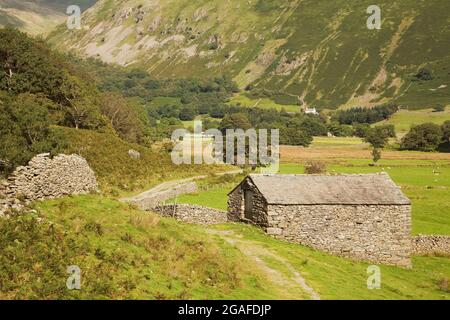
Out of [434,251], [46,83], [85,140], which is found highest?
[46,83]

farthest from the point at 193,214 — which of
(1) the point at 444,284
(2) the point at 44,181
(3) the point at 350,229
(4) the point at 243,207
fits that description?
(1) the point at 444,284

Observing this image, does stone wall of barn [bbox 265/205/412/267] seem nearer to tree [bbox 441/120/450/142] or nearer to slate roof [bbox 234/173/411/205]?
slate roof [bbox 234/173/411/205]

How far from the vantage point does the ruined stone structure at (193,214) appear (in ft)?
125

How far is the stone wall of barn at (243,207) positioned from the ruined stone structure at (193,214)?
4.21ft

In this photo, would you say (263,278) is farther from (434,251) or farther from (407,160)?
(407,160)

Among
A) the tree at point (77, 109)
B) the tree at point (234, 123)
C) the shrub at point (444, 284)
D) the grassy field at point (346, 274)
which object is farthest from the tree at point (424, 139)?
the shrub at point (444, 284)

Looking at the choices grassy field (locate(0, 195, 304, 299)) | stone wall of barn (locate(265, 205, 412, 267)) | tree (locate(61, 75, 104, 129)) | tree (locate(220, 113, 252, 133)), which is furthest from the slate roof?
tree (locate(220, 113, 252, 133))

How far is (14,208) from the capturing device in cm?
2177

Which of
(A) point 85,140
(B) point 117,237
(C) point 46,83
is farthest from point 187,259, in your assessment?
(C) point 46,83

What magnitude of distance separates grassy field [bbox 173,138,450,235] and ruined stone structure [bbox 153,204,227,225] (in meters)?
14.2

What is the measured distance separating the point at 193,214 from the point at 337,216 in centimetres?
1043

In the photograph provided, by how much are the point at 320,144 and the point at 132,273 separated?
16076 cm

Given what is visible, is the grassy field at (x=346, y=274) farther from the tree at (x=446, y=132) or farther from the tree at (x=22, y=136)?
the tree at (x=446, y=132)

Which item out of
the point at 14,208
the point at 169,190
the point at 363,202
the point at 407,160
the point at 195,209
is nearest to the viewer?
the point at 14,208
